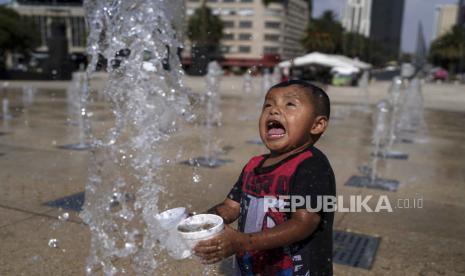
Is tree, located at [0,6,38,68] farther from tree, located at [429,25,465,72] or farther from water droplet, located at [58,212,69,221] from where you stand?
tree, located at [429,25,465,72]

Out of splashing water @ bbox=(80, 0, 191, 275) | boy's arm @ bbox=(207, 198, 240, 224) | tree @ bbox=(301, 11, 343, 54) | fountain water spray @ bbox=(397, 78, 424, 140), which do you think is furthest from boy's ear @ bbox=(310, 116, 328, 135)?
tree @ bbox=(301, 11, 343, 54)

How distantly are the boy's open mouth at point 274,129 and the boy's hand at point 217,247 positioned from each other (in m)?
0.42

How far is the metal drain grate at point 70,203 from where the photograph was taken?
4125 mm

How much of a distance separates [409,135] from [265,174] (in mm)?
8671

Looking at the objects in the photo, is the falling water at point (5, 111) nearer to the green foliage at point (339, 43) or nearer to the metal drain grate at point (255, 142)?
the metal drain grate at point (255, 142)

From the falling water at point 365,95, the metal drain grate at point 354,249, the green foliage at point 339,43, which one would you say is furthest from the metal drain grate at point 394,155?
the green foliage at point 339,43

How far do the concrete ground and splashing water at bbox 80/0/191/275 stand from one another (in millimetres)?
144

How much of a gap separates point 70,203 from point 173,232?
302cm

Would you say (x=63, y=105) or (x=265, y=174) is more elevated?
(x=265, y=174)

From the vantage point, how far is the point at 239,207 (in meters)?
1.86

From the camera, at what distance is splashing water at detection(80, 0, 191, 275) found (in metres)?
3.06

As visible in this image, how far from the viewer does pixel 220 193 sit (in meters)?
4.68

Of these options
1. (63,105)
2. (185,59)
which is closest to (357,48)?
(185,59)

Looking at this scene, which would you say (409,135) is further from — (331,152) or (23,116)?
(23,116)
